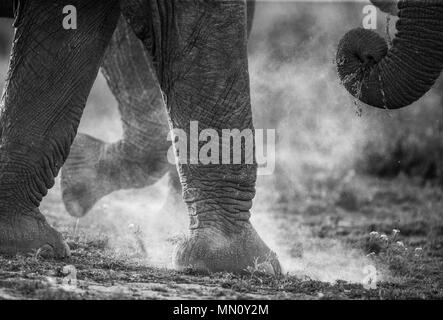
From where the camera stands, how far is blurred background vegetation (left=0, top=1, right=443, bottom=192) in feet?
28.2

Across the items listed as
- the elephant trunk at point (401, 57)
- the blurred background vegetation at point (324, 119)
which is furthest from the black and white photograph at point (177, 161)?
the blurred background vegetation at point (324, 119)

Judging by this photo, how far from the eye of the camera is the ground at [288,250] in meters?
4.98

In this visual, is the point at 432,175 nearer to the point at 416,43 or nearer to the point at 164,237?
the point at 164,237

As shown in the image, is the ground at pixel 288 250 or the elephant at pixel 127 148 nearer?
the ground at pixel 288 250

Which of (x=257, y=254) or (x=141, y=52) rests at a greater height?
(x=141, y=52)

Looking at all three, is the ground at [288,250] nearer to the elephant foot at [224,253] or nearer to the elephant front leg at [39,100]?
the elephant foot at [224,253]

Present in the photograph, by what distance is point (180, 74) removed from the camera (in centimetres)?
566

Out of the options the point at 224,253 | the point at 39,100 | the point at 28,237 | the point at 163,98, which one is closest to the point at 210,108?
the point at 163,98

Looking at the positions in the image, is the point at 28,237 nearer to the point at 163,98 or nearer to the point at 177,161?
the point at 177,161

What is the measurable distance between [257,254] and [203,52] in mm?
1044

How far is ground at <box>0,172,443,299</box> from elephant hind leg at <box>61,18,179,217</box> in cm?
28

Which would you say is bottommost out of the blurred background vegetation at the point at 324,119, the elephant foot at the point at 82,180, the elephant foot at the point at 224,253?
the elephant foot at the point at 224,253

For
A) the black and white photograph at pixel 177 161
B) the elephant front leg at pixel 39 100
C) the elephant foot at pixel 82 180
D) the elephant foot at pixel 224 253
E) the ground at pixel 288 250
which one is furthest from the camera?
the elephant foot at pixel 82 180
